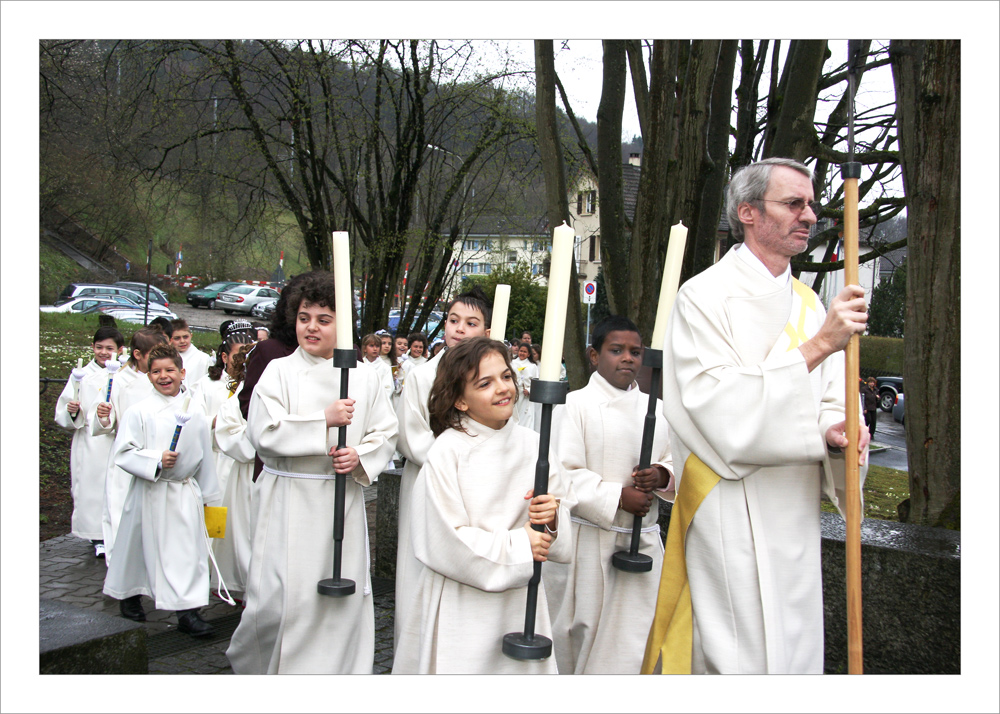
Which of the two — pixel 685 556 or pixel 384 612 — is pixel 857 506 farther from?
pixel 384 612

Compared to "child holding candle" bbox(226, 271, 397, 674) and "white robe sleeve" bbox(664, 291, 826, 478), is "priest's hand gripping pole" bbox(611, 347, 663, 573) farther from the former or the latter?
"child holding candle" bbox(226, 271, 397, 674)

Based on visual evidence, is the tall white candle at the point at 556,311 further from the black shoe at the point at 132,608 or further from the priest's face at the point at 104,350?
the priest's face at the point at 104,350

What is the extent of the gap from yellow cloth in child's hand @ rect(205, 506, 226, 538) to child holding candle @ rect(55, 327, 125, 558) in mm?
2714

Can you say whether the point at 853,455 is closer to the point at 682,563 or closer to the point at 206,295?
the point at 682,563

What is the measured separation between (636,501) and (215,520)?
2.51 m

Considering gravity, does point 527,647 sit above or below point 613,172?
below

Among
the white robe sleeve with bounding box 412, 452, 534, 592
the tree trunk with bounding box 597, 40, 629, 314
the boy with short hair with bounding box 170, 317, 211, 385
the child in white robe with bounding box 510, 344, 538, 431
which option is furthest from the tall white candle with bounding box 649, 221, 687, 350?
the child in white robe with bounding box 510, 344, 538, 431

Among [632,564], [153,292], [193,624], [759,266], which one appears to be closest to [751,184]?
[759,266]

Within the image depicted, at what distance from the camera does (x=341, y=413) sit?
371 centimetres

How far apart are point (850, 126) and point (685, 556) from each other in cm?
148

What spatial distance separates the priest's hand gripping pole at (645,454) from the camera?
3709 mm

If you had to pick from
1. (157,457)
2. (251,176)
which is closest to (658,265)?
(157,457)

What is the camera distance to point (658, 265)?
7.45m

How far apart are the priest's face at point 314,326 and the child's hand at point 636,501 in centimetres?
156
